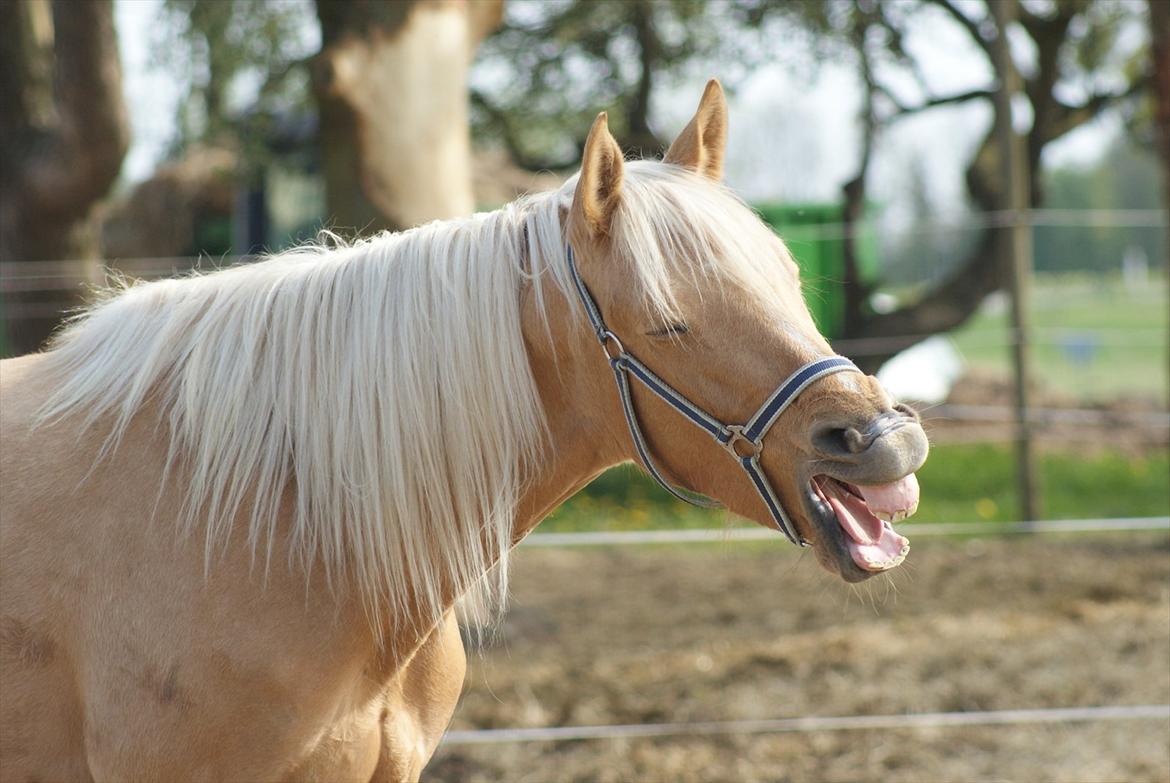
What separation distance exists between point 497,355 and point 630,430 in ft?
0.86

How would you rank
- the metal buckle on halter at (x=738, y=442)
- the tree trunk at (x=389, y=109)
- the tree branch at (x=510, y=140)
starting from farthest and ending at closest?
the tree branch at (x=510, y=140)
the tree trunk at (x=389, y=109)
the metal buckle on halter at (x=738, y=442)

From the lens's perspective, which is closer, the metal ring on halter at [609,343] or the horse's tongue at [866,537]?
the horse's tongue at [866,537]

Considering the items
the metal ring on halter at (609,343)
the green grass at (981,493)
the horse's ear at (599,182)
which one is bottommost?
the green grass at (981,493)

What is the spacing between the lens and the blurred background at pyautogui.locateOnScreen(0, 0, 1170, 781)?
13.0ft

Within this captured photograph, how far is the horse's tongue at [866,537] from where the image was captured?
63.4 inches

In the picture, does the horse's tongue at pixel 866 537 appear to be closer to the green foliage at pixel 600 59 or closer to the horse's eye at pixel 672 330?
the horse's eye at pixel 672 330

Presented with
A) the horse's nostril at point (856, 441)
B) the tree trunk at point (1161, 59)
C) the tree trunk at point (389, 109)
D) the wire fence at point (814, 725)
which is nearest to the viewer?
the horse's nostril at point (856, 441)

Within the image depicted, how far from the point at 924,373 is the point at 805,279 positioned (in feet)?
24.8

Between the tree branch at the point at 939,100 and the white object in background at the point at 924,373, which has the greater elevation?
the tree branch at the point at 939,100

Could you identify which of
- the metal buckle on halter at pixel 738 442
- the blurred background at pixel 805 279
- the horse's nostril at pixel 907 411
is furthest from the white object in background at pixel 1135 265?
the metal buckle on halter at pixel 738 442

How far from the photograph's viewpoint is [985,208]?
8.52 meters

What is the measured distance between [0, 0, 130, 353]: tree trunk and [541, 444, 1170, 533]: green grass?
3.53 m

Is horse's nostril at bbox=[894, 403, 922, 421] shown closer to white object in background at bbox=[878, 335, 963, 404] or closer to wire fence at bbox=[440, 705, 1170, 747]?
wire fence at bbox=[440, 705, 1170, 747]

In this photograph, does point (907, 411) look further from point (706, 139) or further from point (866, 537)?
point (706, 139)
